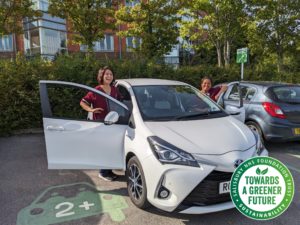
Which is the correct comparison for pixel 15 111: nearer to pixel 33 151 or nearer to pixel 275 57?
pixel 33 151

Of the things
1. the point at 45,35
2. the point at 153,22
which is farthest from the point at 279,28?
the point at 45,35

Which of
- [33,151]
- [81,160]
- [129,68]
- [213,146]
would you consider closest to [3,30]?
[129,68]

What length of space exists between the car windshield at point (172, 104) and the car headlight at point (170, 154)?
23.9 inches

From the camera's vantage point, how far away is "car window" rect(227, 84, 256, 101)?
19.6 ft

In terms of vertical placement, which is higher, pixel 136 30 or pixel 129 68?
pixel 136 30

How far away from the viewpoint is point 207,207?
110 inches

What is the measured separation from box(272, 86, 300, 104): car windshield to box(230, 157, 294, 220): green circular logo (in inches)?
132

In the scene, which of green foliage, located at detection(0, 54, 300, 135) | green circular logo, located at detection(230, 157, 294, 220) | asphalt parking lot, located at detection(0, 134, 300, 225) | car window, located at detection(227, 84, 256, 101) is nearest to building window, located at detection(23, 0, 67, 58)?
green foliage, located at detection(0, 54, 300, 135)

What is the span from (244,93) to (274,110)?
97 centimetres

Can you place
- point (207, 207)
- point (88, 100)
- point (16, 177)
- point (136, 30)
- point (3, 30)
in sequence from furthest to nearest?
1. point (136, 30)
2. point (3, 30)
3. point (16, 177)
4. point (88, 100)
5. point (207, 207)

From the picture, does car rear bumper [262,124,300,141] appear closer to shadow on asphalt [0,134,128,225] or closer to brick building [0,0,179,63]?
shadow on asphalt [0,134,128,225]

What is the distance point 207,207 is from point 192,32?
470 inches

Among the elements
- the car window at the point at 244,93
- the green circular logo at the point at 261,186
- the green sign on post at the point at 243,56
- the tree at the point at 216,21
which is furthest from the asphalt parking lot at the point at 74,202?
the tree at the point at 216,21

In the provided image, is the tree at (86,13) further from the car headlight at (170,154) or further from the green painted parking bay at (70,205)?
the car headlight at (170,154)
